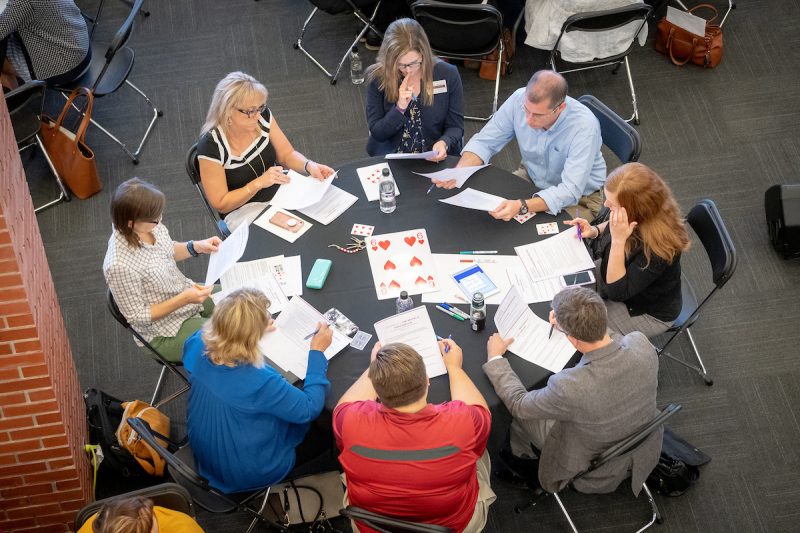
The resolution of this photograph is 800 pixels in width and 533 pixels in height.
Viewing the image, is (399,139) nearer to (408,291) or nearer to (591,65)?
(408,291)

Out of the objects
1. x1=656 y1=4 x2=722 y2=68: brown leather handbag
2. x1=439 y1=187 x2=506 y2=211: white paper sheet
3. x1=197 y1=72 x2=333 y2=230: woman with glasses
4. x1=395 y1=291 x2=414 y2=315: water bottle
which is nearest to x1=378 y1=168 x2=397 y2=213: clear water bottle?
x1=439 y1=187 x2=506 y2=211: white paper sheet

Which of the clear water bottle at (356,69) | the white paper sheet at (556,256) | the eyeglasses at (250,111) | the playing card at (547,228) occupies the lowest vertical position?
the clear water bottle at (356,69)

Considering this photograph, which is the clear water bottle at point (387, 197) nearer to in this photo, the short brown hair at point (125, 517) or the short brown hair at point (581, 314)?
the short brown hair at point (581, 314)

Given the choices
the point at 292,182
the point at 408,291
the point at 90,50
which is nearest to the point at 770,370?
the point at 408,291

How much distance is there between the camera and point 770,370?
4281 mm

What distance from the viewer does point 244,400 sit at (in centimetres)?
304

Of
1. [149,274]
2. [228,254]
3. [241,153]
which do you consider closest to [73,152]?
[241,153]

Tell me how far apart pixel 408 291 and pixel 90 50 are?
309cm

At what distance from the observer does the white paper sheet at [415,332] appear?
329cm

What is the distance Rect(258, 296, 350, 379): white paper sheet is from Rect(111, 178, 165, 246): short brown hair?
75cm

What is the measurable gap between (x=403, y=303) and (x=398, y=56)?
149 cm

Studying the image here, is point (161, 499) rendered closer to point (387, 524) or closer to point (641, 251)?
point (387, 524)

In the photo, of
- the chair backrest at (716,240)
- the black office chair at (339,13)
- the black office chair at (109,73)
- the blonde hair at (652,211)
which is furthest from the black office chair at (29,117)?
the chair backrest at (716,240)

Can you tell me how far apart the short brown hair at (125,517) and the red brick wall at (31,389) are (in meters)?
0.77
